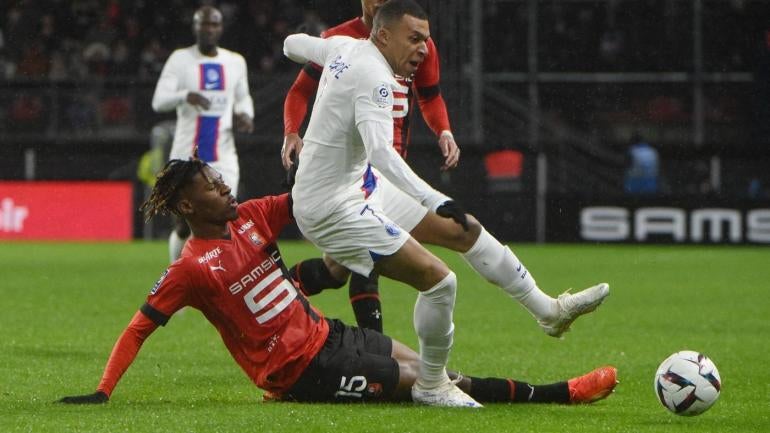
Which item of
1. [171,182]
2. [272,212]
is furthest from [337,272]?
[171,182]

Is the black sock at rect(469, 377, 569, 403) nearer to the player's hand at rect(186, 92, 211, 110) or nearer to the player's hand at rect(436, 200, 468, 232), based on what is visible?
the player's hand at rect(436, 200, 468, 232)

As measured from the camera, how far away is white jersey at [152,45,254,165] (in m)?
11.1

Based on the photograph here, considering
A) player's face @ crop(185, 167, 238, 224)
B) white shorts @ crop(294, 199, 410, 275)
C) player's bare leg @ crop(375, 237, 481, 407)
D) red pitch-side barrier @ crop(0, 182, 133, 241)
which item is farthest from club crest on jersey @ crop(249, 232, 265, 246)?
red pitch-side barrier @ crop(0, 182, 133, 241)

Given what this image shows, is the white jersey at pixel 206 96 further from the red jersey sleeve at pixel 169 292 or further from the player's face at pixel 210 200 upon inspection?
the red jersey sleeve at pixel 169 292

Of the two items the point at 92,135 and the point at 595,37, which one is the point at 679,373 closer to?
the point at 92,135

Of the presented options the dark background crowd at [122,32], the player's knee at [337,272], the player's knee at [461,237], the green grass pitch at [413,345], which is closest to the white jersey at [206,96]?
the green grass pitch at [413,345]

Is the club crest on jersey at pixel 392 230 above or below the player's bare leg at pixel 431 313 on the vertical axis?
above

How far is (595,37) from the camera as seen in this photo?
76.0ft

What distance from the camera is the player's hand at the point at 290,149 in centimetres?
671

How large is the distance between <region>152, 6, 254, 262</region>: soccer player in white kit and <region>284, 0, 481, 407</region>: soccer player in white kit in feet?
16.1

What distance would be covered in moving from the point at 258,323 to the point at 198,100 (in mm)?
5199

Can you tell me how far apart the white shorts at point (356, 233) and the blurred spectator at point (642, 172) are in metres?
14.2

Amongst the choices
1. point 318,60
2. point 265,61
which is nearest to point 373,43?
point 318,60

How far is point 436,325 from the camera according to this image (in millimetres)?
5836
